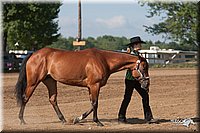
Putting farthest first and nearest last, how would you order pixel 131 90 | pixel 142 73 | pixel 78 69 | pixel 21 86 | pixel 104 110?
pixel 104 110
pixel 131 90
pixel 21 86
pixel 142 73
pixel 78 69

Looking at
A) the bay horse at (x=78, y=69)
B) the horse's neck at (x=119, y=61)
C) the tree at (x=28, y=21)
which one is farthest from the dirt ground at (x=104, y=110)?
the tree at (x=28, y=21)

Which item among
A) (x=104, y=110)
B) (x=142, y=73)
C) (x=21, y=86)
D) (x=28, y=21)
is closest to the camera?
(x=142, y=73)

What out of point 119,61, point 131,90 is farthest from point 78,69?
point 131,90

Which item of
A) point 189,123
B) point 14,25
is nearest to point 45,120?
point 189,123

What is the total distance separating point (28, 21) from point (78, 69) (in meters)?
30.9

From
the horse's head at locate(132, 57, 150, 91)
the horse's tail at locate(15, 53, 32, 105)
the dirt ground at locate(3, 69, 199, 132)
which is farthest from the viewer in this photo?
the horse's tail at locate(15, 53, 32, 105)

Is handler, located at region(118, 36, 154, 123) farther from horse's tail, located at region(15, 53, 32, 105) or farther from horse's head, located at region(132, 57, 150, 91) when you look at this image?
horse's tail, located at region(15, 53, 32, 105)

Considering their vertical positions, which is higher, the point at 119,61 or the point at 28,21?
the point at 28,21

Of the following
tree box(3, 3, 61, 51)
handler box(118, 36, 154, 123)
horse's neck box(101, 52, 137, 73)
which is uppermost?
tree box(3, 3, 61, 51)

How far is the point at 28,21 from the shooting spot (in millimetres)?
40969

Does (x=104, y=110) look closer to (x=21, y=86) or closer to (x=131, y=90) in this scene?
(x=131, y=90)

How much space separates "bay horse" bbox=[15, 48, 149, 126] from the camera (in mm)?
10781

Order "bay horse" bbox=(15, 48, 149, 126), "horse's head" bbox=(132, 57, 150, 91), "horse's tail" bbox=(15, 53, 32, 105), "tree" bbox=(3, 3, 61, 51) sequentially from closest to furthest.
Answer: "bay horse" bbox=(15, 48, 149, 126) → "horse's head" bbox=(132, 57, 150, 91) → "horse's tail" bbox=(15, 53, 32, 105) → "tree" bbox=(3, 3, 61, 51)

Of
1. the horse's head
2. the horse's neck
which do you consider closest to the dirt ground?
the horse's head
